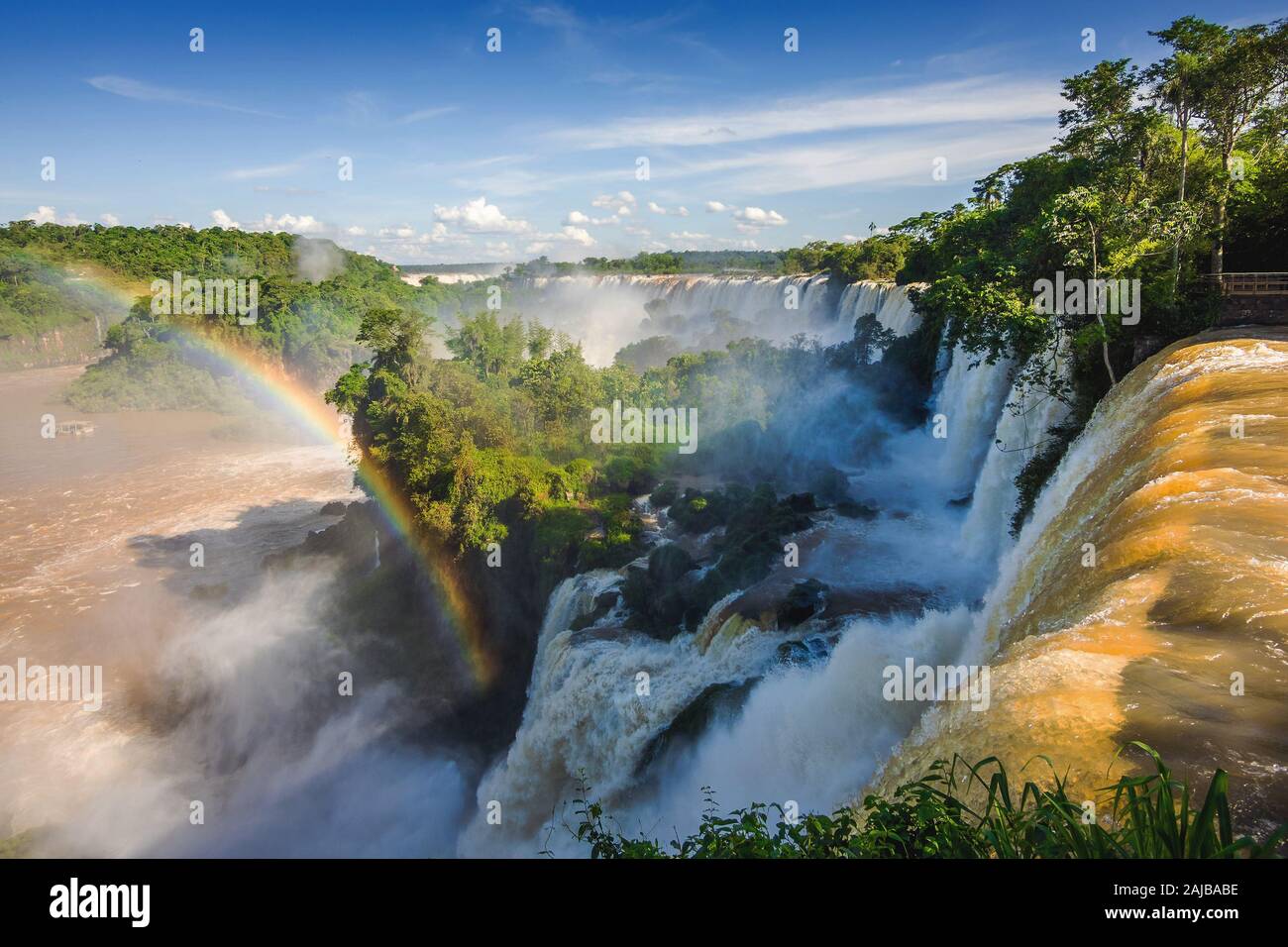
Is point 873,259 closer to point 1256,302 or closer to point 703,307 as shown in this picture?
point 703,307

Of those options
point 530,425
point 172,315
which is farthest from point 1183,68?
point 172,315

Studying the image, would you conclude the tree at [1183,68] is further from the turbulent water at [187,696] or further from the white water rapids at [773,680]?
the turbulent water at [187,696]

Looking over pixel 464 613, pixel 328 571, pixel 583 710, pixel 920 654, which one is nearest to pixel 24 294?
pixel 328 571

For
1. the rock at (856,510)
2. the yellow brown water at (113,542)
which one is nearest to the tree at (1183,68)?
the rock at (856,510)

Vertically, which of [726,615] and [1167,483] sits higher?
[1167,483]

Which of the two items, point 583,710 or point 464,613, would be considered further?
point 464,613
